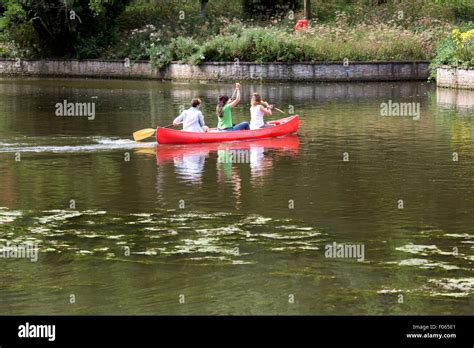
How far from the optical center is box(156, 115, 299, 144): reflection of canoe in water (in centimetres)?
2794

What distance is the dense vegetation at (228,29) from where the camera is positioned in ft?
180

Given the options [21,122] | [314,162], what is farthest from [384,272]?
[21,122]

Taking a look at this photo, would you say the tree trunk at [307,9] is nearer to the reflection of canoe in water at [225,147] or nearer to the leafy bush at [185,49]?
the leafy bush at [185,49]

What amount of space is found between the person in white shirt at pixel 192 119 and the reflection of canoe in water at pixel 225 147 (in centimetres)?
59

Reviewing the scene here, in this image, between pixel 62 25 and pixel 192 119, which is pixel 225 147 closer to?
pixel 192 119

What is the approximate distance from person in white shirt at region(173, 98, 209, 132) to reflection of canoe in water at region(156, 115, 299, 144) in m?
0.33

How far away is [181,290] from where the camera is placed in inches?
521

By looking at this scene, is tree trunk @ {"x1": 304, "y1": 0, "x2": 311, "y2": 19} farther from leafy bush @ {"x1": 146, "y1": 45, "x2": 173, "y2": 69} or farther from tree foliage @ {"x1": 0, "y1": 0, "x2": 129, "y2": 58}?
tree foliage @ {"x1": 0, "y1": 0, "x2": 129, "y2": 58}

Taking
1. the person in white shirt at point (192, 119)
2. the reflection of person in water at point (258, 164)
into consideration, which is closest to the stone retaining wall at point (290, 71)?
the person in white shirt at point (192, 119)

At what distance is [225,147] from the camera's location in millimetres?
27797

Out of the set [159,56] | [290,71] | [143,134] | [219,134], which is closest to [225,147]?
[219,134]

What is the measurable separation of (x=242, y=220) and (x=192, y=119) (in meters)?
11.0

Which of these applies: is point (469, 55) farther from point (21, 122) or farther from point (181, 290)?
point (181, 290)
